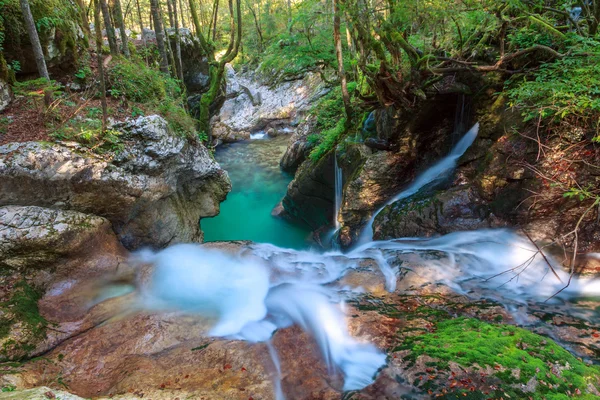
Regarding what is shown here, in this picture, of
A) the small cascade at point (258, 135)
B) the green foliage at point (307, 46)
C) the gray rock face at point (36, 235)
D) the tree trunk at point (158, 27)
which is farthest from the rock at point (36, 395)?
the small cascade at point (258, 135)

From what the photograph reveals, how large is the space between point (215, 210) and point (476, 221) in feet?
22.9

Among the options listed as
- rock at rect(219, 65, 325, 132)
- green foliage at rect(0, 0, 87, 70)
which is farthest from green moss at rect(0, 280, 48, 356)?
rock at rect(219, 65, 325, 132)

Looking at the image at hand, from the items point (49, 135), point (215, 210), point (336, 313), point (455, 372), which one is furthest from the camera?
point (215, 210)

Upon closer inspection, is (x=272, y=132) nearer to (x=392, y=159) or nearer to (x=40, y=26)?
(x=392, y=159)

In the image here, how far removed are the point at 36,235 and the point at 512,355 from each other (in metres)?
6.91

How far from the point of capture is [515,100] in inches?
234

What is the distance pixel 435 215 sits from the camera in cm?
710

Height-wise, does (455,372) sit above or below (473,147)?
below

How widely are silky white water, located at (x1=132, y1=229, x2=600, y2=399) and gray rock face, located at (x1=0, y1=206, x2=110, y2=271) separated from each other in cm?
154

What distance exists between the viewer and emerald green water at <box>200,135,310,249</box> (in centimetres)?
1228

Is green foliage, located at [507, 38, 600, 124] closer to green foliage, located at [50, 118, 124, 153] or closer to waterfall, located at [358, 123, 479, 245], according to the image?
waterfall, located at [358, 123, 479, 245]

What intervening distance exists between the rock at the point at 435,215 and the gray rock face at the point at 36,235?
21.2 ft

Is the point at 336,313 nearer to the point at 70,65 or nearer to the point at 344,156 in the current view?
the point at 344,156

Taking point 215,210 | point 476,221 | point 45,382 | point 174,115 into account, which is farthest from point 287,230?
point 45,382
